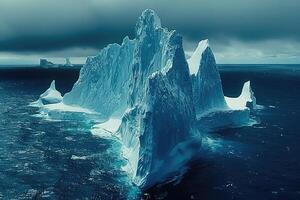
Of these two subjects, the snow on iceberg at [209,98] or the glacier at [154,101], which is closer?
the glacier at [154,101]

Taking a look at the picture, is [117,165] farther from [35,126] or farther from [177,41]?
[35,126]

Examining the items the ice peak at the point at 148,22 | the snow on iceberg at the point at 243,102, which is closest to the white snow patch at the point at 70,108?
the ice peak at the point at 148,22

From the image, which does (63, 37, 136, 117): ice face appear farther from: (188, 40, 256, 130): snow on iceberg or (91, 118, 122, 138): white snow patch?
(188, 40, 256, 130): snow on iceberg

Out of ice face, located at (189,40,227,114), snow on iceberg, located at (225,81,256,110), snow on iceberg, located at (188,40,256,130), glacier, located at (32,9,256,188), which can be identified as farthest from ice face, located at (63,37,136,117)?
snow on iceberg, located at (225,81,256,110)

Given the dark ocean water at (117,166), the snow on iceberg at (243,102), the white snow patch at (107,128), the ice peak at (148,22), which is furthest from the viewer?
the snow on iceberg at (243,102)

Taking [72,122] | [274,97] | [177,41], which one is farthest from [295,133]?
[274,97]

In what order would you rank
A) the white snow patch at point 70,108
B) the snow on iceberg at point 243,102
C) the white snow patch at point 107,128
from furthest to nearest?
the white snow patch at point 70,108 → the snow on iceberg at point 243,102 → the white snow patch at point 107,128

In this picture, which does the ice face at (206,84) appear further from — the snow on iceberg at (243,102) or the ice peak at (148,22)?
the ice peak at (148,22)
